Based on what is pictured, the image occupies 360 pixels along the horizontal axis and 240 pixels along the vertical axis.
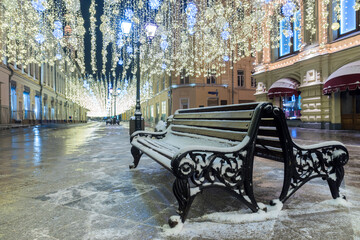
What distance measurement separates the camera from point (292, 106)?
808 inches

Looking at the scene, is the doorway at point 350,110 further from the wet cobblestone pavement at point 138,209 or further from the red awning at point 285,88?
the wet cobblestone pavement at point 138,209

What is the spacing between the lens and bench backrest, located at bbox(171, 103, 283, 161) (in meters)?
2.42

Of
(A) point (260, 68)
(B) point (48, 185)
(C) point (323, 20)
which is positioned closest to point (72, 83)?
(A) point (260, 68)

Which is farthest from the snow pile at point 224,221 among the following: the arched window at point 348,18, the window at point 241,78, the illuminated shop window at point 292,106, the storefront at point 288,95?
the window at point 241,78

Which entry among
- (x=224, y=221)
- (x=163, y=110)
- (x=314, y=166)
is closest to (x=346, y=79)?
(x=314, y=166)

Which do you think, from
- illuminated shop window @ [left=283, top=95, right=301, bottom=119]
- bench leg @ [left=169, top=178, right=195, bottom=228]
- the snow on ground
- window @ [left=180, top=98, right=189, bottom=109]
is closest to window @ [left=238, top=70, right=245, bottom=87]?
window @ [left=180, top=98, right=189, bottom=109]

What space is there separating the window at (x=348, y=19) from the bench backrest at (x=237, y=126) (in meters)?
16.4

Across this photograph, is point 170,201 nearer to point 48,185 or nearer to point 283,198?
point 283,198

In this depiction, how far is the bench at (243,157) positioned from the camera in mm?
2059

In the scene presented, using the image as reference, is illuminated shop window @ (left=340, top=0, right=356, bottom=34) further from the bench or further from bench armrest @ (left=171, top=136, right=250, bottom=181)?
bench armrest @ (left=171, top=136, right=250, bottom=181)

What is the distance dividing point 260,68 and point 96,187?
22.9 metres

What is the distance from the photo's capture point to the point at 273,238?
189 cm

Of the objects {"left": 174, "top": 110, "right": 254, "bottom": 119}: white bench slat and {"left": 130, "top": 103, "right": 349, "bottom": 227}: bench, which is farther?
{"left": 174, "top": 110, "right": 254, "bottom": 119}: white bench slat

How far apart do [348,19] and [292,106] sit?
7660 mm
